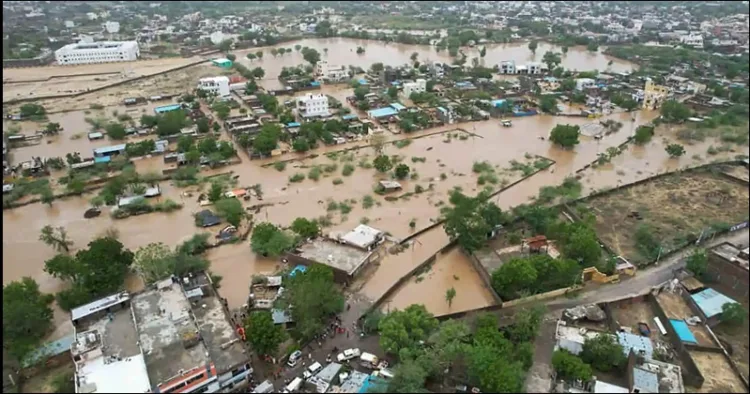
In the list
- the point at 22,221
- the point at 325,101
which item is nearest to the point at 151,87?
the point at 325,101

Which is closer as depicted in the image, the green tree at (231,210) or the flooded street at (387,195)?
the flooded street at (387,195)

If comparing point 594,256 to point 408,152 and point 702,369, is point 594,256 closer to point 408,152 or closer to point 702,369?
point 702,369

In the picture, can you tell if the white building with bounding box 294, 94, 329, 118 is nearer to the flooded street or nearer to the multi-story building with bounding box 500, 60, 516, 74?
the flooded street

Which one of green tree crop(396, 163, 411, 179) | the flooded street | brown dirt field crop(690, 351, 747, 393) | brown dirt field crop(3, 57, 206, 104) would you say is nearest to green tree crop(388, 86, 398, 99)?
the flooded street

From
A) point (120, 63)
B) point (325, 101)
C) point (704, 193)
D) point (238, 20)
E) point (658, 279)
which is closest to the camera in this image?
point (658, 279)

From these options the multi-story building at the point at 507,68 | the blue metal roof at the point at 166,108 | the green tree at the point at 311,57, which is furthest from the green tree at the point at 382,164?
the green tree at the point at 311,57

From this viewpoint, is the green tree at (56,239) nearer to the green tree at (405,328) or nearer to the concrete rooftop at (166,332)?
the concrete rooftop at (166,332)
